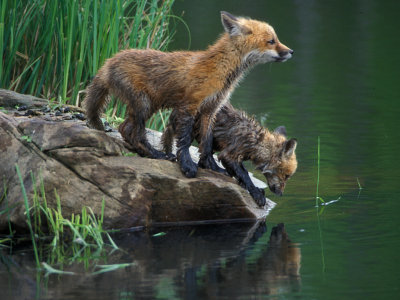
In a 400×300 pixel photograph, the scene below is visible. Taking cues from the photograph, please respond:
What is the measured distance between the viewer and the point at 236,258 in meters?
6.48

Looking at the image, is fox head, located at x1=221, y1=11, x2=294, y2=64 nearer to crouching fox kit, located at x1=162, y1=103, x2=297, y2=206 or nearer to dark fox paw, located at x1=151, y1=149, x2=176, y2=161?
crouching fox kit, located at x1=162, y1=103, x2=297, y2=206

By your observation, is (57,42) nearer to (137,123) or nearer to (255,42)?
(137,123)

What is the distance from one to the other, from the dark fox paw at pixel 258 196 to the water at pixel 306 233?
17 centimetres

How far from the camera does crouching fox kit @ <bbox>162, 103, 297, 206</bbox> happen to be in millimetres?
8250

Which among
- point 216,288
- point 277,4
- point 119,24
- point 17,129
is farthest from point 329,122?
point 277,4

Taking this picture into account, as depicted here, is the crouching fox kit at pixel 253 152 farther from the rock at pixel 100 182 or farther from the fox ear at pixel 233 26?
the fox ear at pixel 233 26

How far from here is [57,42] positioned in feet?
31.8

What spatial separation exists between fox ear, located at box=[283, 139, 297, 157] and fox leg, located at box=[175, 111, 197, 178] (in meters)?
0.90

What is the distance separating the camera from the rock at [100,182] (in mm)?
7215

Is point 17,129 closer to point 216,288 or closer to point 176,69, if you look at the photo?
point 176,69

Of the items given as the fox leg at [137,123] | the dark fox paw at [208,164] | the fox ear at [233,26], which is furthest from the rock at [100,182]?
the fox ear at [233,26]

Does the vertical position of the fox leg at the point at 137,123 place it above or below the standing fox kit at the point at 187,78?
below

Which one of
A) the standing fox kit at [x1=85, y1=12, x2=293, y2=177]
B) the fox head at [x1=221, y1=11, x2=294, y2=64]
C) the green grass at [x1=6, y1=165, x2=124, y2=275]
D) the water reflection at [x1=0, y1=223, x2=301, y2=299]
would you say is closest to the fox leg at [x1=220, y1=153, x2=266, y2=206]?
the standing fox kit at [x1=85, y1=12, x2=293, y2=177]

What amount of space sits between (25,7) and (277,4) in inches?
522
